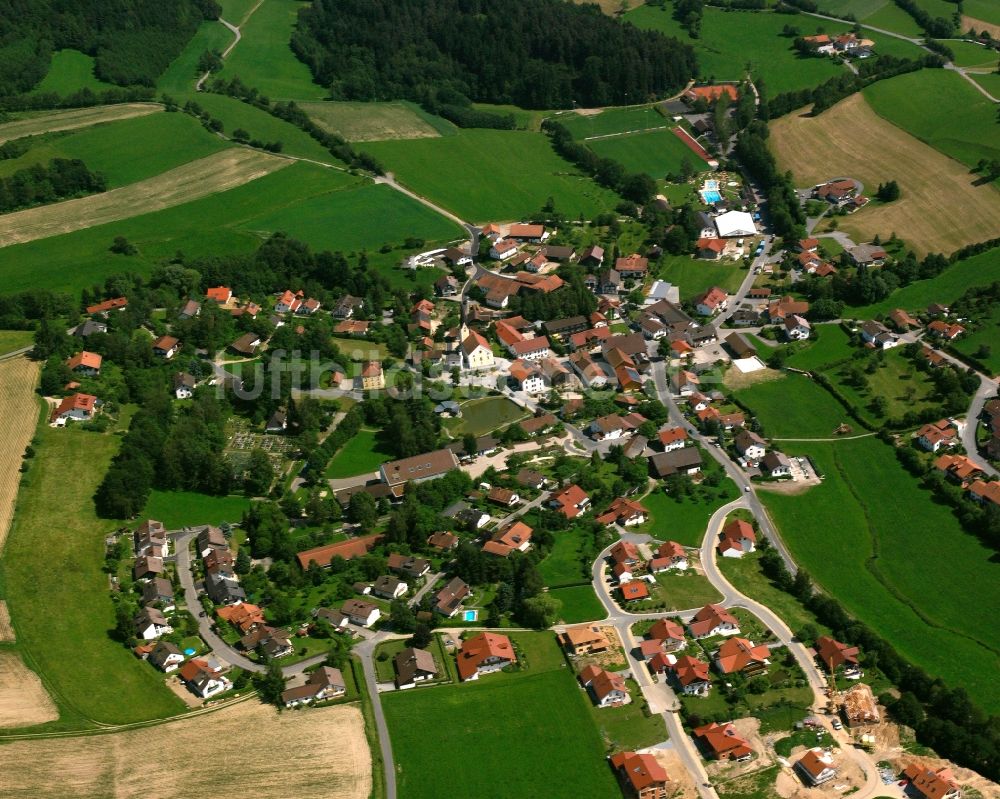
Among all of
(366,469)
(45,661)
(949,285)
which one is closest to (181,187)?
(366,469)

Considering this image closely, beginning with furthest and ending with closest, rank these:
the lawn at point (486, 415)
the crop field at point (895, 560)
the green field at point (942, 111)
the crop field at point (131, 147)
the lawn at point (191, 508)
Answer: the crop field at point (131, 147), the green field at point (942, 111), the lawn at point (486, 415), the lawn at point (191, 508), the crop field at point (895, 560)

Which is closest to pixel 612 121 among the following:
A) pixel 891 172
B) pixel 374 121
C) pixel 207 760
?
pixel 374 121

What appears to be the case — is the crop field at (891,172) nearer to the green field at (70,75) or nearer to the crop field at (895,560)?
the crop field at (895,560)

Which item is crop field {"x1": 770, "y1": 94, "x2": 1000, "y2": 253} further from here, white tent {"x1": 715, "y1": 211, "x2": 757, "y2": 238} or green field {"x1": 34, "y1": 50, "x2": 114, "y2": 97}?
green field {"x1": 34, "y1": 50, "x2": 114, "y2": 97}

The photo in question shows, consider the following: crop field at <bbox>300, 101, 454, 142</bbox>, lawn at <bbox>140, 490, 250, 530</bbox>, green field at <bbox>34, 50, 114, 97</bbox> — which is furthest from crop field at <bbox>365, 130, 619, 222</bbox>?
lawn at <bbox>140, 490, 250, 530</bbox>

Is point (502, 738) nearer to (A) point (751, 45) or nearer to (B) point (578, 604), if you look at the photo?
(B) point (578, 604)

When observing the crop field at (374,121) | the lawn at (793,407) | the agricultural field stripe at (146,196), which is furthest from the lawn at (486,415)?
the crop field at (374,121)

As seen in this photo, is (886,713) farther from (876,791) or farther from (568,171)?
(568,171)
